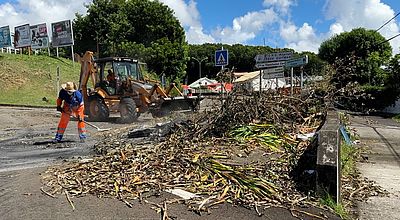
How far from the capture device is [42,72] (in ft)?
124

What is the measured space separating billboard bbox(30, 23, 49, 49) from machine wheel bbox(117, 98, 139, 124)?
2974 cm

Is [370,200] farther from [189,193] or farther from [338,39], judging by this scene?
[338,39]

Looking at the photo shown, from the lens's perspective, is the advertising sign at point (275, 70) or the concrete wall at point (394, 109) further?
the concrete wall at point (394, 109)

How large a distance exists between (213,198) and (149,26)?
1963 inches

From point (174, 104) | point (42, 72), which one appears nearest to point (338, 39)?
point (42, 72)

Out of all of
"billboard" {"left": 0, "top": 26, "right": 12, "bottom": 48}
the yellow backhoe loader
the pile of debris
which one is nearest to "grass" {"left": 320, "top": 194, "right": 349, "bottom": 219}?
the pile of debris

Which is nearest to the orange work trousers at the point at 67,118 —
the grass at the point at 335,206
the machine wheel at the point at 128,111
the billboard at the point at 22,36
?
the machine wheel at the point at 128,111

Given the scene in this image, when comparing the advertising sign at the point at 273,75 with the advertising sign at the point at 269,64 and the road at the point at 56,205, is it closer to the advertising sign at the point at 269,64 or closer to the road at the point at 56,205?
the advertising sign at the point at 269,64

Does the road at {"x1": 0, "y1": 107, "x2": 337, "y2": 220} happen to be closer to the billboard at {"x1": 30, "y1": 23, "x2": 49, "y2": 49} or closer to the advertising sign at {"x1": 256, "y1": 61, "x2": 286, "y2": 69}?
the advertising sign at {"x1": 256, "y1": 61, "x2": 286, "y2": 69}

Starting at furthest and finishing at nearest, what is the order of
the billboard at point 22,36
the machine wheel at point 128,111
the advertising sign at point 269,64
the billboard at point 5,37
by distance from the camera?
the billboard at point 22,36 → the billboard at point 5,37 → the machine wheel at point 128,111 → the advertising sign at point 269,64

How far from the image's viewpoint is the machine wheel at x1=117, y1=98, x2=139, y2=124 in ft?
55.1

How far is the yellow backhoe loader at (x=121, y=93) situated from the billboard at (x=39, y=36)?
27465mm

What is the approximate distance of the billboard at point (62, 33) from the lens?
40719 millimetres

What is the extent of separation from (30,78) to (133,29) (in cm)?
2037
